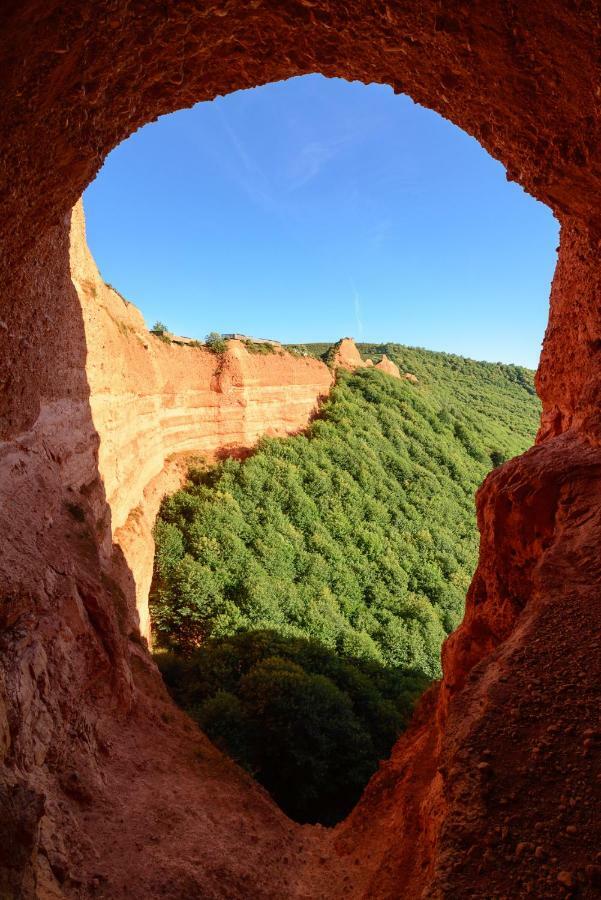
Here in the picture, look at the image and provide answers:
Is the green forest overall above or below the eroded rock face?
below

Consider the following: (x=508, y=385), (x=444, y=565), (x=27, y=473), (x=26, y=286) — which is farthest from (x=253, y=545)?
(x=508, y=385)

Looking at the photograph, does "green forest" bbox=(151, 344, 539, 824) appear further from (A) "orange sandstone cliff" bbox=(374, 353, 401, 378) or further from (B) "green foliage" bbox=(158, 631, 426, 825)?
(A) "orange sandstone cliff" bbox=(374, 353, 401, 378)

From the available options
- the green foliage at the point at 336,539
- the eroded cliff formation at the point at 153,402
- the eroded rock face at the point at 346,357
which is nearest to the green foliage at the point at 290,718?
the green foliage at the point at 336,539

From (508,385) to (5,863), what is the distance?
69.1 meters

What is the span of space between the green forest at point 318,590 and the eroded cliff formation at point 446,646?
2.81 metres

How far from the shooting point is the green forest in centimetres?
1009

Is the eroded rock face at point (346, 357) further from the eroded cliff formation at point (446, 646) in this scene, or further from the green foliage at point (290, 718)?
the eroded cliff formation at point (446, 646)

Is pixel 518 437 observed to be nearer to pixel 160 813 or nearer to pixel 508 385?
pixel 508 385

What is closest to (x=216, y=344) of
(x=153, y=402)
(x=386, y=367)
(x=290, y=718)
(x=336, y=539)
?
(x=153, y=402)

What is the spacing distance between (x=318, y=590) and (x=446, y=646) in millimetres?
9939

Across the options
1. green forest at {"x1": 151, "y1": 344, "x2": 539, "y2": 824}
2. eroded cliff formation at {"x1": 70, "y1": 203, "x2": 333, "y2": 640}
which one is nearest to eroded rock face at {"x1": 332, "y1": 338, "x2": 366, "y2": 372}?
green forest at {"x1": 151, "y1": 344, "x2": 539, "y2": 824}

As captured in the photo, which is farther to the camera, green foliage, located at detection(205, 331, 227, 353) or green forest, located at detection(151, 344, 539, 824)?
green foliage, located at detection(205, 331, 227, 353)

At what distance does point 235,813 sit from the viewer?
6.46 meters

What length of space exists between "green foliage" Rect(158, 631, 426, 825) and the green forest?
32 mm
